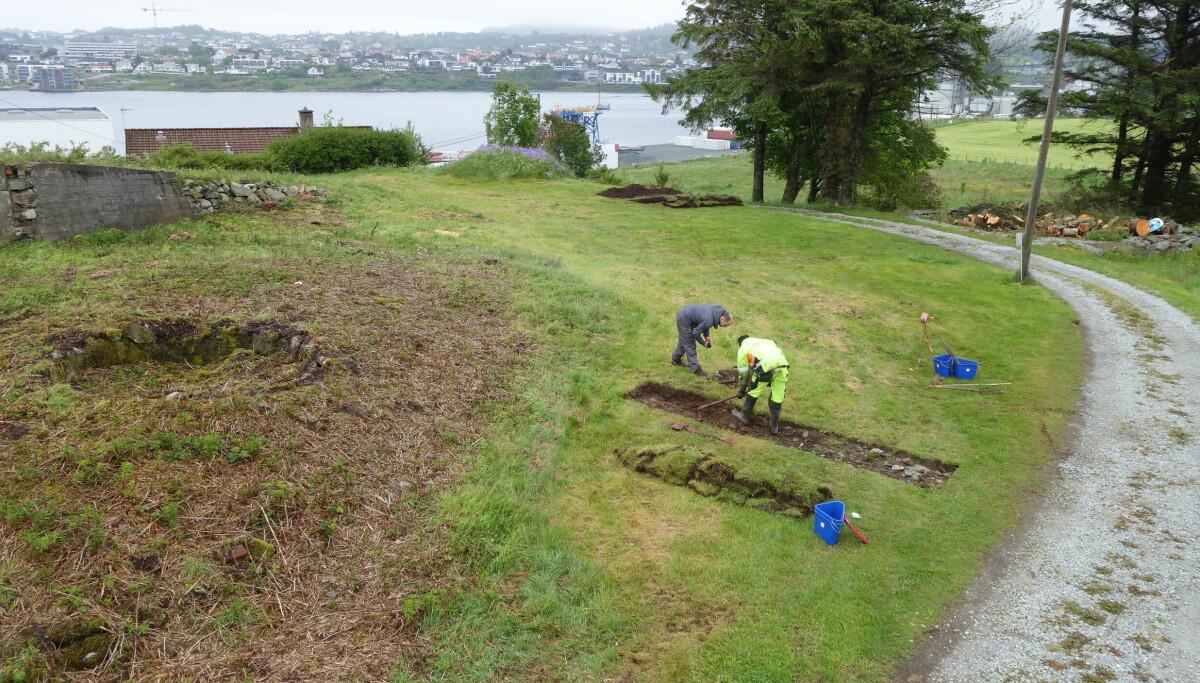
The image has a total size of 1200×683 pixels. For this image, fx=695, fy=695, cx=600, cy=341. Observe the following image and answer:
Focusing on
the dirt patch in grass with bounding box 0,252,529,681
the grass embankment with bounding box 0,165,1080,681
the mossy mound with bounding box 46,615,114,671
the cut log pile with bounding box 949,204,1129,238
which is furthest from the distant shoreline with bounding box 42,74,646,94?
the mossy mound with bounding box 46,615,114,671

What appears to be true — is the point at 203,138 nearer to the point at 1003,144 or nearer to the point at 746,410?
the point at 746,410

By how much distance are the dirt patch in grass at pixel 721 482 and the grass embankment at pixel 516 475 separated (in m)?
0.21

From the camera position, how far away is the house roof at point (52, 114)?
34.4 metres

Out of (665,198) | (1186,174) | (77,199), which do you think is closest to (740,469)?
(77,199)

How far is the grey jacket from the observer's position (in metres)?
12.3

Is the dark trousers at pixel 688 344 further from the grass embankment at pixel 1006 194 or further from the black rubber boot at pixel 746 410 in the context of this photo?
the grass embankment at pixel 1006 194

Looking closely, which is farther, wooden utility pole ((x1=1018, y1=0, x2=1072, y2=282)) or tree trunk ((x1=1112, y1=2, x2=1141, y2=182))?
tree trunk ((x1=1112, y1=2, x2=1141, y2=182))

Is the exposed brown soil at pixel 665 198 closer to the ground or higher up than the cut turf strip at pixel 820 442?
higher up

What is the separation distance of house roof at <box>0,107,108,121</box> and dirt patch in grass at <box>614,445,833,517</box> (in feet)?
129

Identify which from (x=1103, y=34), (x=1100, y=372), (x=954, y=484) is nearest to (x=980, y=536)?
(x=954, y=484)

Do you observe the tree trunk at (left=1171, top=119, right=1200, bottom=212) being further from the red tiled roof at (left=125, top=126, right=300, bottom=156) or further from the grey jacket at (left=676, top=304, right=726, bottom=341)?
the red tiled roof at (left=125, top=126, right=300, bottom=156)

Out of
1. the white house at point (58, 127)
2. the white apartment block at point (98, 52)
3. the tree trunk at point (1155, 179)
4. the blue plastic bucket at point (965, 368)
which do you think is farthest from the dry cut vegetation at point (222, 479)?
the white apartment block at point (98, 52)

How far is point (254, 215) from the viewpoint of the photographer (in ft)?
60.6

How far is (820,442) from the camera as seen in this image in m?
10.9
